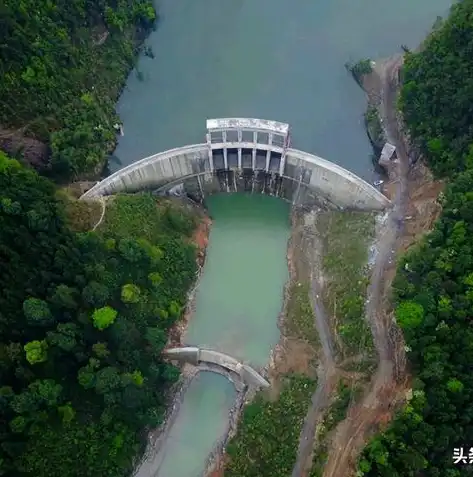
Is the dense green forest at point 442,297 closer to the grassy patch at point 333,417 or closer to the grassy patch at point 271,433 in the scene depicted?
the grassy patch at point 333,417

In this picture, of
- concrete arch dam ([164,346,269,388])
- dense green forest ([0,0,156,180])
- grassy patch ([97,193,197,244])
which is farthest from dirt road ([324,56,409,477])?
dense green forest ([0,0,156,180])

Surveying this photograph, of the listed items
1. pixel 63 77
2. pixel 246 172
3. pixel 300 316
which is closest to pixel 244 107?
pixel 246 172

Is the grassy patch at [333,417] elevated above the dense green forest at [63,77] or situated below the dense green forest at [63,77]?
below

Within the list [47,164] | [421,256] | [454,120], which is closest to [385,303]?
[421,256]

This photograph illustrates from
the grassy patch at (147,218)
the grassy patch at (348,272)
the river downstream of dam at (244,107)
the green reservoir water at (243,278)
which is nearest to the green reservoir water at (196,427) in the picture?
the river downstream of dam at (244,107)

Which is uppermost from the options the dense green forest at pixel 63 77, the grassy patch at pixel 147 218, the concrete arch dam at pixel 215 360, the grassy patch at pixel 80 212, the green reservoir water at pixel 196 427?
the dense green forest at pixel 63 77

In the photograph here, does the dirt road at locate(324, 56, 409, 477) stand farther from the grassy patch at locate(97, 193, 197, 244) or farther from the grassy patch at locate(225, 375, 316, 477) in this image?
the grassy patch at locate(97, 193, 197, 244)

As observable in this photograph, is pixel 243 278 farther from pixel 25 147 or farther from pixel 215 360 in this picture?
pixel 25 147

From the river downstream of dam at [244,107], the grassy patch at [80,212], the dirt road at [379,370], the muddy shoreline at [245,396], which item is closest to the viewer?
the dirt road at [379,370]

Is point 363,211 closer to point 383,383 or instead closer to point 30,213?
point 383,383
